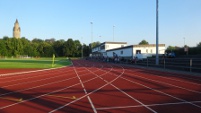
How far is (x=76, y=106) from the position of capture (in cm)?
844

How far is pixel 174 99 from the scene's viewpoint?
970cm

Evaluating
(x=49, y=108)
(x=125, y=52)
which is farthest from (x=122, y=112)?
(x=125, y=52)

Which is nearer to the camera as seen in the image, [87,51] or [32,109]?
[32,109]

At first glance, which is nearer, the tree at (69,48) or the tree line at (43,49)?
the tree line at (43,49)

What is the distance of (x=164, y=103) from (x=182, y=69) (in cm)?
1743

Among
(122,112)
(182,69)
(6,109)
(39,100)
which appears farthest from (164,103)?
(182,69)

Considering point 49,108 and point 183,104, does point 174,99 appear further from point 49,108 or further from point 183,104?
point 49,108

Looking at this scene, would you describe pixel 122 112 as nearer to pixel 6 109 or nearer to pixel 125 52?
pixel 6 109

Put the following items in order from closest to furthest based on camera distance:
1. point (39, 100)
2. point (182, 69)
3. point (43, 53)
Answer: point (39, 100) → point (182, 69) → point (43, 53)

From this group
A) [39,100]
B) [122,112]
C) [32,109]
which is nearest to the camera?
[122,112]

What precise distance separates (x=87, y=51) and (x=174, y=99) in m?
123

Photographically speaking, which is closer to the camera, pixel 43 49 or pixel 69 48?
pixel 69 48

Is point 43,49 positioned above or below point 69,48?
below

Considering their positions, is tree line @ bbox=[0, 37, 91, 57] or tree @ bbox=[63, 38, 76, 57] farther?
tree @ bbox=[63, 38, 76, 57]
